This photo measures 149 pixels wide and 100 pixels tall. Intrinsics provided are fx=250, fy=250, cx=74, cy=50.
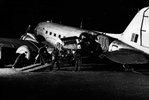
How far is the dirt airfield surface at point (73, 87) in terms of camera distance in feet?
28.2

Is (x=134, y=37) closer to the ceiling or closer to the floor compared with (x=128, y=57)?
closer to the ceiling

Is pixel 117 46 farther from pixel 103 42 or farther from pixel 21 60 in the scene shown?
pixel 21 60

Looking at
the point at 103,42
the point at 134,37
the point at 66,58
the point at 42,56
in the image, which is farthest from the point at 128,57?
the point at 42,56

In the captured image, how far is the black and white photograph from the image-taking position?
9.52 metres

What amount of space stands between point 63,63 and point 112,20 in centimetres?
1927

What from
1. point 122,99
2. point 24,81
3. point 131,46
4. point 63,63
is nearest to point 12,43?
point 63,63

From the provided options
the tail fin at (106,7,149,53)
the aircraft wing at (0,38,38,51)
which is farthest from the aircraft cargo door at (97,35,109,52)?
the aircraft wing at (0,38,38,51)

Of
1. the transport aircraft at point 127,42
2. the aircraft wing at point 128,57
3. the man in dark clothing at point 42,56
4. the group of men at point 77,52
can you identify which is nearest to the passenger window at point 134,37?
the transport aircraft at point 127,42

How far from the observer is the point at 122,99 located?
838 cm

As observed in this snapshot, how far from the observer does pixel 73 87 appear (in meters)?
10.1

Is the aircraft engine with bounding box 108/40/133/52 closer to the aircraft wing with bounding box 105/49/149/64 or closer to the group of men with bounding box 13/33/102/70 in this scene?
the group of men with bounding box 13/33/102/70

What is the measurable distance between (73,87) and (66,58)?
651 cm

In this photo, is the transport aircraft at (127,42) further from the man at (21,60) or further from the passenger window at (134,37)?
the man at (21,60)

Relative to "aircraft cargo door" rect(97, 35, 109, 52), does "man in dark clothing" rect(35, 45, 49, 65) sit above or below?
below
